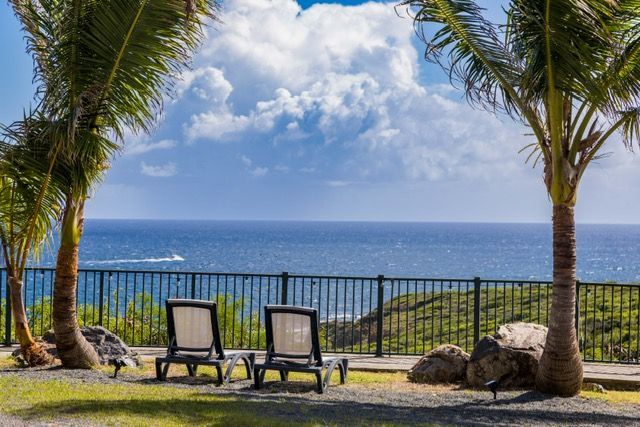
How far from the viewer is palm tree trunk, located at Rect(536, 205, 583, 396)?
9.20 meters

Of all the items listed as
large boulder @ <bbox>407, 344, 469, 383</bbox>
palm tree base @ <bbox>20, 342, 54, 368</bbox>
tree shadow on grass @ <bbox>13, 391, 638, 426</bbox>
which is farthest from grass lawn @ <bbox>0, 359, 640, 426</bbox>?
palm tree base @ <bbox>20, 342, 54, 368</bbox>

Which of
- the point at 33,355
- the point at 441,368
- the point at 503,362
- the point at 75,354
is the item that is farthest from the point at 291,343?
the point at 33,355

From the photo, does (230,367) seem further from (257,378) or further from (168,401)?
(168,401)

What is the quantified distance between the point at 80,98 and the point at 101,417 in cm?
427

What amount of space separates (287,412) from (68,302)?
4.01 meters

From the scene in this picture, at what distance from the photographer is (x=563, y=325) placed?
921 cm

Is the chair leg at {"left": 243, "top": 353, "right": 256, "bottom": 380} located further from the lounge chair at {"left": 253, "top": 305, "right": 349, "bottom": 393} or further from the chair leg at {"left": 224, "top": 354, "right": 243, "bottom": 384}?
the lounge chair at {"left": 253, "top": 305, "right": 349, "bottom": 393}

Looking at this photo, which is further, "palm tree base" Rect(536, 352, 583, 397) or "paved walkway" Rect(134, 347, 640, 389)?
"paved walkway" Rect(134, 347, 640, 389)

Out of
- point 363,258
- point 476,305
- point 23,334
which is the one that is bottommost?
point 363,258

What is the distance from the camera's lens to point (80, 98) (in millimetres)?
9727

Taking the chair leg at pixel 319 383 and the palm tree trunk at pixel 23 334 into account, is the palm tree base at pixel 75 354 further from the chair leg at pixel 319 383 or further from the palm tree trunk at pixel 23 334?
the chair leg at pixel 319 383

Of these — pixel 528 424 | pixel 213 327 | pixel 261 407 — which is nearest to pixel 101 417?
pixel 261 407

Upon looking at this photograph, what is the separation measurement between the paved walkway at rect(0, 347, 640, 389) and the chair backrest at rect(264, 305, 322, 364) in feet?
7.44

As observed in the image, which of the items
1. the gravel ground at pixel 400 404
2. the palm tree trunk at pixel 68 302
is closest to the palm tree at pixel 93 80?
the palm tree trunk at pixel 68 302
